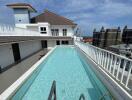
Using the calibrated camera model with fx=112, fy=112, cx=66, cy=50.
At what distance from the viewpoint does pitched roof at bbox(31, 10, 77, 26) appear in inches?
1153

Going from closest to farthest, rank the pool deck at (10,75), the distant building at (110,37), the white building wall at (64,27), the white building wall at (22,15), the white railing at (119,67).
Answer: the white railing at (119,67)
the pool deck at (10,75)
the white building wall at (22,15)
the white building wall at (64,27)
the distant building at (110,37)

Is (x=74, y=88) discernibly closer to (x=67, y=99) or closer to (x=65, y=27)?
(x=67, y=99)

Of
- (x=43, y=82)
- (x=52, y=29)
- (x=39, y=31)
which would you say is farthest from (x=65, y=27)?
(x=43, y=82)

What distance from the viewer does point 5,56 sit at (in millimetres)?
10734

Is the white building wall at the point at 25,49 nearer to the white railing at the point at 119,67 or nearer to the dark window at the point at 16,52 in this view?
the dark window at the point at 16,52

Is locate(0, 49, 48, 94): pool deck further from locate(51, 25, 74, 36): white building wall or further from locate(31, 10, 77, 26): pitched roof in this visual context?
locate(31, 10, 77, 26): pitched roof

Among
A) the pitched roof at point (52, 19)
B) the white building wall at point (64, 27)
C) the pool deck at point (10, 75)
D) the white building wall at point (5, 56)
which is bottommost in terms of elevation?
the pool deck at point (10, 75)

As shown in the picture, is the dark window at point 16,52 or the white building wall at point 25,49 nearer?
the dark window at point 16,52

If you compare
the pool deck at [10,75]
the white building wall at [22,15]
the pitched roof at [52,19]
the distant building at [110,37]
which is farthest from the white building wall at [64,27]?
the pool deck at [10,75]

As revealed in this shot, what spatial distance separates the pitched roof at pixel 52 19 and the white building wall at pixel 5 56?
1906 centimetres

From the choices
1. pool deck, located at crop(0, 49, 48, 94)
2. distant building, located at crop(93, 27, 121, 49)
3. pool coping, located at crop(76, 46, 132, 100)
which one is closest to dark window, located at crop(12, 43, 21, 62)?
pool deck, located at crop(0, 49, 48, 94)

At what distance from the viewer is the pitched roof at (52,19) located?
29.3 metres

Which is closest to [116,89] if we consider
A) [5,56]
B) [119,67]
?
[119,67]

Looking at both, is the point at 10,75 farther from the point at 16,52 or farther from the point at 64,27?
the point at 64,27
